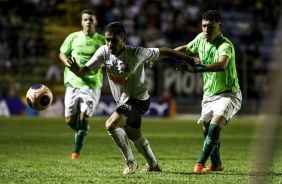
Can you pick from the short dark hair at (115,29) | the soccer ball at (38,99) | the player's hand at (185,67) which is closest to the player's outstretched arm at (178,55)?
the player's hand at (185,67)

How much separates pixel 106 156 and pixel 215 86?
3.81 meters

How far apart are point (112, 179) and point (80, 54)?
5.03 meters

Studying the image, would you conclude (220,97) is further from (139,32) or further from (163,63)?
(139,32)

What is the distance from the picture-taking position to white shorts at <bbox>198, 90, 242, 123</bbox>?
9.54 metres

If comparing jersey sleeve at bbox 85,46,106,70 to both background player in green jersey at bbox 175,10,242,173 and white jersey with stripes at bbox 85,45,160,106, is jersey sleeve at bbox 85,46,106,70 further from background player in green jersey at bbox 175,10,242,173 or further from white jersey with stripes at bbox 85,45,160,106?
Answer: background player in green jersey at bbox 175,10,242,173

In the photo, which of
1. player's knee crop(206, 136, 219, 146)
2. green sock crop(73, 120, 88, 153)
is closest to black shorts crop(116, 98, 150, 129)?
player's knee crop(206, 136, 219, 146)

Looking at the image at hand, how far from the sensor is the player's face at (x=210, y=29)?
9.48m

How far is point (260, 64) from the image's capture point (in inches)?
1237

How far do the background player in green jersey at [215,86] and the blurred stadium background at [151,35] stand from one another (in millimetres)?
18877

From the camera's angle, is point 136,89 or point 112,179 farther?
point 136,89

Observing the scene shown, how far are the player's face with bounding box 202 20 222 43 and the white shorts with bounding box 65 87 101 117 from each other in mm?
3975

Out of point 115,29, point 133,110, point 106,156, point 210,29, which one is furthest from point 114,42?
point 106,156

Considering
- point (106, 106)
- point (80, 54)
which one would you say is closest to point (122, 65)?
point (80, 54)

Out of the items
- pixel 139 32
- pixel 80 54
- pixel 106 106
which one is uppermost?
pixel 80 54
